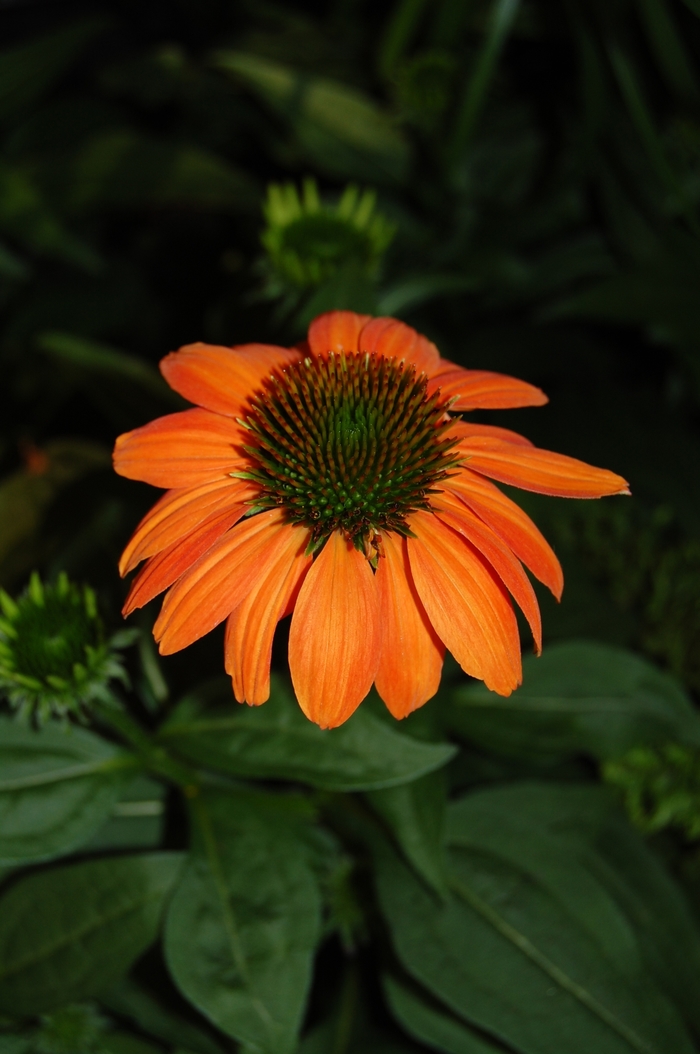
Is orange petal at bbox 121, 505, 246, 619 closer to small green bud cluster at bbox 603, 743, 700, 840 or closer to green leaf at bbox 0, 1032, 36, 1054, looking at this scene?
green leaf at bbox 0, 1032, 36, 1054

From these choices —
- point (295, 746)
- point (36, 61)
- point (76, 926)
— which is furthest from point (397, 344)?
point (36, 61)

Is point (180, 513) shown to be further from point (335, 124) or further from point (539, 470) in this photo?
point (335, 124)

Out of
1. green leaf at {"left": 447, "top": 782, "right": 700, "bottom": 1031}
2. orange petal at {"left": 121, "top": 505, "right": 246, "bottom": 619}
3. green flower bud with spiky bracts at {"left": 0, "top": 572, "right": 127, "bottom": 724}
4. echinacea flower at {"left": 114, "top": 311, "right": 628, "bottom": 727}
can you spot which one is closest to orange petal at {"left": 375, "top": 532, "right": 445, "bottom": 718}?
echinacea flower at {"left": 114, "top": 311, "right": 628, "bottom": 727}

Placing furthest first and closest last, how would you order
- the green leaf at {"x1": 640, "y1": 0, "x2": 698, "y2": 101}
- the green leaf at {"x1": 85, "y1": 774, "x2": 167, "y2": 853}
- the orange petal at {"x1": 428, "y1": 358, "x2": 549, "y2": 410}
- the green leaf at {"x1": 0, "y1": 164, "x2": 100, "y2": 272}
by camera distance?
the green leaf at {"x1": 0, "y1": 164, "x2": 100, "y2": 272} < the green leaf at {"x1": 640, "y1": 0, "x2": 698, "y2": 101} < the green leaf at {"x1": 85, "y1": 774, "x2": 167, "y2": 853} < the orange petal at {"x1": 428, "y1": 358, "x2": 549, "y2": 410}

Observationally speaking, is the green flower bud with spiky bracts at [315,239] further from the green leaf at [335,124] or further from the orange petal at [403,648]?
the orange petal at [403,648]

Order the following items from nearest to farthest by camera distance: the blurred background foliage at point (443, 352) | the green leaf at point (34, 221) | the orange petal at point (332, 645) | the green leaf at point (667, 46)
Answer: the orange petal at point (332, 645)
the blurred background foliage at point (443, 352)
the green leaf at point (667, 46)
the green leaf at point (34, 221)

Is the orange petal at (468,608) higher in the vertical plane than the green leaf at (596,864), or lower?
higher

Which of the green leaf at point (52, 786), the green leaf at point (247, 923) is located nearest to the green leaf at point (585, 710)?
the green leaf at point (247, 923)

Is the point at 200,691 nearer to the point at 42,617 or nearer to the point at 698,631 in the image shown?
the point at 42,617
